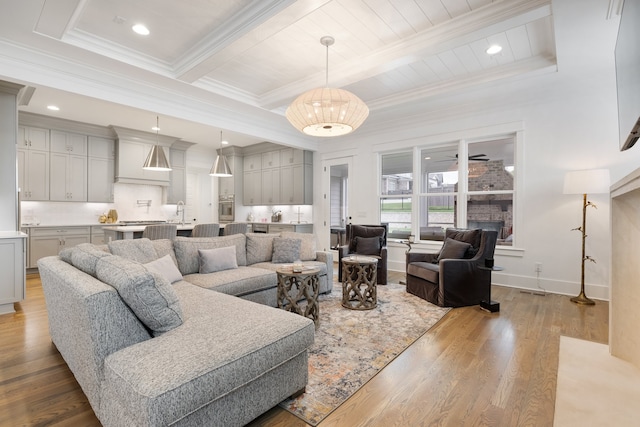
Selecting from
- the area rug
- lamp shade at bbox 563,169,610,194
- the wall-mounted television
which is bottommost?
the area rug

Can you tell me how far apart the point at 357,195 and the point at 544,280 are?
3392mm

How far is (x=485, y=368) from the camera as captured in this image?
2.28 meters

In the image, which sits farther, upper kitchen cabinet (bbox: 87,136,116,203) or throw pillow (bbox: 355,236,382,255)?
upper kitchen cabinet (bbox: 87,136,116,203)

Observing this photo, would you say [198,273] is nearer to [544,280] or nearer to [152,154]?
[152,154]

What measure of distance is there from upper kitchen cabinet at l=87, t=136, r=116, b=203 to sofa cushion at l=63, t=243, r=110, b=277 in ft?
16.3

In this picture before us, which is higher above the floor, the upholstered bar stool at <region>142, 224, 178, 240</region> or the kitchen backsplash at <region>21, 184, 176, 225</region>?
the kitchen backsplash at <region>21, 184, 176, 225</region>

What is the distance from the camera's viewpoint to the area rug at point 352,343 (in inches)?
74.7

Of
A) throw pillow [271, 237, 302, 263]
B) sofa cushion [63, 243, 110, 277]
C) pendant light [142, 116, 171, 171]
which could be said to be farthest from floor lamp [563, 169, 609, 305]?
pendant light [142, 116, 171, 171]

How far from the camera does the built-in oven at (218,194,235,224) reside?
836 centimetres

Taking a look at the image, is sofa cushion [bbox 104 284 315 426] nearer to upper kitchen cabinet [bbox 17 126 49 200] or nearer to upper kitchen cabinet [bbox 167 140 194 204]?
upper kitchen cabinet [bbox 17 126 49 200]

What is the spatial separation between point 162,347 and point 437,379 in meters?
1.74

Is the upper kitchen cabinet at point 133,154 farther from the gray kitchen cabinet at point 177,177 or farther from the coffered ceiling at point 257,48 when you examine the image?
the coffered ceiling at point 257,48

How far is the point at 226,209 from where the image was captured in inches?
336

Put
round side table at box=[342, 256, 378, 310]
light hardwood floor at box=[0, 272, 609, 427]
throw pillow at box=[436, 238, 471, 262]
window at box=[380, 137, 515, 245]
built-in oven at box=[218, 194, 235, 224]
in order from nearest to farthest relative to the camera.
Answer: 1. light hardwood floor at box=[0, 272, 609, 427]
2. round side table at box=[342, 256, 378, 310]
3. throw pillow at box=[436, 238, 471, 262]
4. window at box=[380, 137, 515, 245]
5. built-in oven at box=[218, 194, 235, 224]
